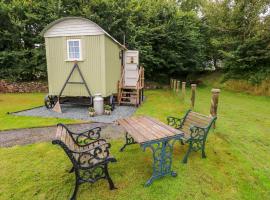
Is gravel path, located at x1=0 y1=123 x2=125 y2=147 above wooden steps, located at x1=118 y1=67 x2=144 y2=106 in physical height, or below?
below

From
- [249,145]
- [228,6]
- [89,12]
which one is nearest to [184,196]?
[249,145]

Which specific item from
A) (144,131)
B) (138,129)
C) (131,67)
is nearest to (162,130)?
(144,131)

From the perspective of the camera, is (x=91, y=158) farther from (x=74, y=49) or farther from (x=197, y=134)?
(x=74, y=49)

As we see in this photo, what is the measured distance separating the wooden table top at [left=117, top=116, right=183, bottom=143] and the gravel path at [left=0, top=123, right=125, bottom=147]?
1.53 m

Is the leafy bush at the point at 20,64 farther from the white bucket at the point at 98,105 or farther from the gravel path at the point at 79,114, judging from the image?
the white bucket at the point at 98,105

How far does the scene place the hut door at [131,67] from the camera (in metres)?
11.6

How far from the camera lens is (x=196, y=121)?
15.0 ft

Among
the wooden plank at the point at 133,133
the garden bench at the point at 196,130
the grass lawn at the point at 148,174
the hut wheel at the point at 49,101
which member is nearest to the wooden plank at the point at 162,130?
the wooden plank at the point at 133,133

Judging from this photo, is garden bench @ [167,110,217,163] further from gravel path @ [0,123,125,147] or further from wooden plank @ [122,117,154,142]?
gravel path @ [0,123,125,147]

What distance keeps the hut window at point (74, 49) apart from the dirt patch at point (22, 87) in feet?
23.0

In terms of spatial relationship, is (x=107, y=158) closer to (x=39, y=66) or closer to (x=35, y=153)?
(x=35, y=153)

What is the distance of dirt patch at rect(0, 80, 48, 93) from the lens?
14062 mm

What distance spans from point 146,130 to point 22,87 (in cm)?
1366

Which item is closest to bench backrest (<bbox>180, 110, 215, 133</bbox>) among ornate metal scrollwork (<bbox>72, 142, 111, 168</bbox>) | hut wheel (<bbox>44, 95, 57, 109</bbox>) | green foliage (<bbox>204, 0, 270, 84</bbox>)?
ornate metal scrollwork (<bbox>72, 142, 111, 168</bbox>)
